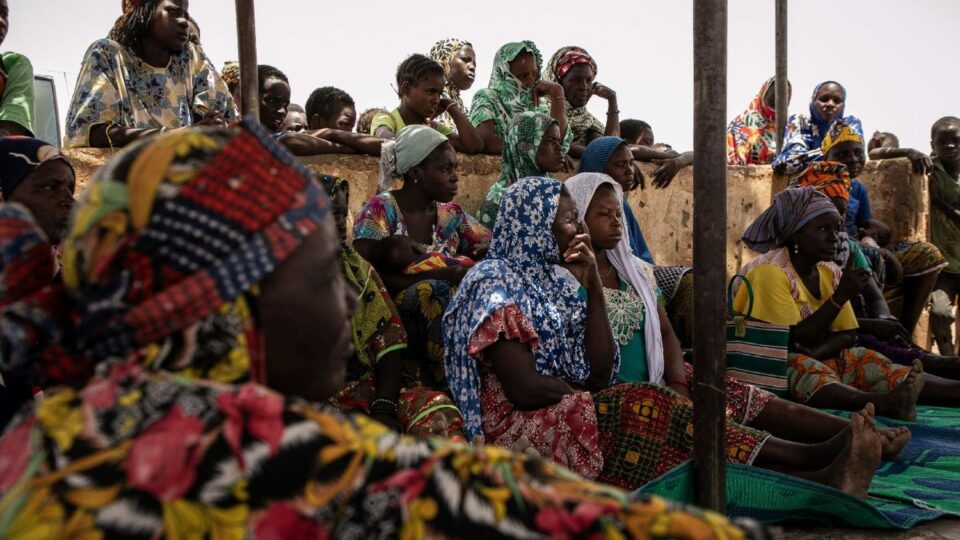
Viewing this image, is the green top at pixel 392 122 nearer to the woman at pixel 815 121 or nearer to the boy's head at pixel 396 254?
the boy's head at pixel 396 254

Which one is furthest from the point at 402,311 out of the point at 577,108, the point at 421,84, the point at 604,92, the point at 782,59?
the point at 782,59

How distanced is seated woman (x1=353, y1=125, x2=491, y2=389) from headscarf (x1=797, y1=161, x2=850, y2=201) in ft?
9.21

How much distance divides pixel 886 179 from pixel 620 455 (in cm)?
566

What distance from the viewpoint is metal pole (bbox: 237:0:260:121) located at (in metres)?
4.24

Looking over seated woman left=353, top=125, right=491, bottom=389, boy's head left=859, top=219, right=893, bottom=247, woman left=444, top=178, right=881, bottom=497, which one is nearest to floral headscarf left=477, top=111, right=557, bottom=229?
seated woman left=353, top=125, right=491, bottom=389

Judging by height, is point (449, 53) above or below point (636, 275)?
above

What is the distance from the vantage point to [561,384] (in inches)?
146

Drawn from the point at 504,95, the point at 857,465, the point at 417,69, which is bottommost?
the point at 857,465

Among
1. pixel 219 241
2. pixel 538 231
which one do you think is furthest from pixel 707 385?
pixel 219 241

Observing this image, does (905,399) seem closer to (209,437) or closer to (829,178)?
(829,178)

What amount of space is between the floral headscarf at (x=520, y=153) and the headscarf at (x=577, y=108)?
1.27m

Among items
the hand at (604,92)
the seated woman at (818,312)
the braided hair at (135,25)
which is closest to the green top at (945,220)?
the seated woman at (818,312)

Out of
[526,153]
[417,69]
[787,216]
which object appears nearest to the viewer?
[787,216]

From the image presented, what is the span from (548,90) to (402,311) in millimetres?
2941
